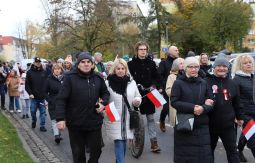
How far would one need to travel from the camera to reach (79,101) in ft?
19.2

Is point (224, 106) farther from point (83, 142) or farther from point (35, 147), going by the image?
point (35, 147)

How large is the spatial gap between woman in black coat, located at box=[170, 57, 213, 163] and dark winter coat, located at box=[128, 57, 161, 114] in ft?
9.44

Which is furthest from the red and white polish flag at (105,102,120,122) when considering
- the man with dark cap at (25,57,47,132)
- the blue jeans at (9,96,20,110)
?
the blue jeans at (9,96,20,110)

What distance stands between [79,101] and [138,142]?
2432 millimetres

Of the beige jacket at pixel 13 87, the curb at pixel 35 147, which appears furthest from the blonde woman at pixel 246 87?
the beige jacket at pixel 13 87

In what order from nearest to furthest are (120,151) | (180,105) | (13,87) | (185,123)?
1. (185,123)
2. (180,105)
3. (120,151)
4. (13,87)

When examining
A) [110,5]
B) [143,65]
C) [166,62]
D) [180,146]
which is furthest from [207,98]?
[110,5]

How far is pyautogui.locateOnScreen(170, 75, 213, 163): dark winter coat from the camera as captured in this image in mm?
5324

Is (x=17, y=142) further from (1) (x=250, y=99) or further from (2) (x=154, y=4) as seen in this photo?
(2) (x=154, y=4)

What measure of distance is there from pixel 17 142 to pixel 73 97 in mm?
3975

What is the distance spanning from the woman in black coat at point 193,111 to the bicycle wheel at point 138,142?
2.23 metres

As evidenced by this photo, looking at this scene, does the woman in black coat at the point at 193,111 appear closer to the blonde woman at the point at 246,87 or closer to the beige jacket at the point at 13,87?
the blonde woman at the point at 246,87

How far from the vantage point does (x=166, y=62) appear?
992 cm

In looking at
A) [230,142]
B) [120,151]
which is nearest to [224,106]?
[230,142]
